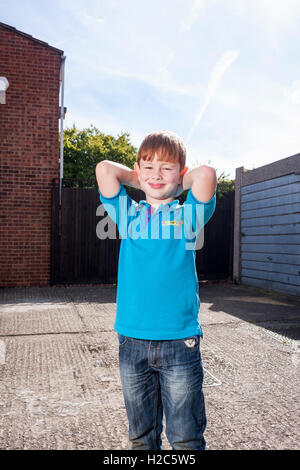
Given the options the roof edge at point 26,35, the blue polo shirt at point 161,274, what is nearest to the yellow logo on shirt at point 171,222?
the blue polo shirt at point 161,274

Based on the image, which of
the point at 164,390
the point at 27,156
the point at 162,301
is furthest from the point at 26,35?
the point at 164,390

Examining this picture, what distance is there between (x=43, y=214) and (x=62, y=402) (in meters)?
6.27

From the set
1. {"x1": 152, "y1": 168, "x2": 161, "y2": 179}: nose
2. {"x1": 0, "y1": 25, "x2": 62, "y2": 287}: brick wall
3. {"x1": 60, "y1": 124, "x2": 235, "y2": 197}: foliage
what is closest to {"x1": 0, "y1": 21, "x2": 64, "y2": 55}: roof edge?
{"x1": 0, "y1": 25, "x2": 62, "y2": 287}: brick wall

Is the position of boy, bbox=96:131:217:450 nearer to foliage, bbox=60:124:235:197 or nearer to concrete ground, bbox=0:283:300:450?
concrete ground, bbox=0:283:300:450

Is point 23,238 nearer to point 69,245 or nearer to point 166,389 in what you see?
point 69,245

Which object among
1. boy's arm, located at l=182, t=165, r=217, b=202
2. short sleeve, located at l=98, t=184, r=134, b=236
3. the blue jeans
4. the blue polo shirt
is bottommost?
the blue jeans

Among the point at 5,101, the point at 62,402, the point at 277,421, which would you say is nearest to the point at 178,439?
the point at 277,421

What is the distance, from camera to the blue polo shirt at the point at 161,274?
72.1 inches

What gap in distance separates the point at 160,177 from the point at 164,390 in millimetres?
936

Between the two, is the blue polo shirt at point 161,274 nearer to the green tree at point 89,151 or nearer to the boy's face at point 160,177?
the boy's face at point 160,177

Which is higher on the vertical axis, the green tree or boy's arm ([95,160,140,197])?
the green tree

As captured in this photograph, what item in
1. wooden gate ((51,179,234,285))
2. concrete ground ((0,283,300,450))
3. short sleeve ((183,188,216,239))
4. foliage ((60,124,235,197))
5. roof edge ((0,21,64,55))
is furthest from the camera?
foliage ((60,124,235,197))

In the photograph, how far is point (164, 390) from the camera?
1823 millimetres

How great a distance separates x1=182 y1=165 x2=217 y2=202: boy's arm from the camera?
1813mm
